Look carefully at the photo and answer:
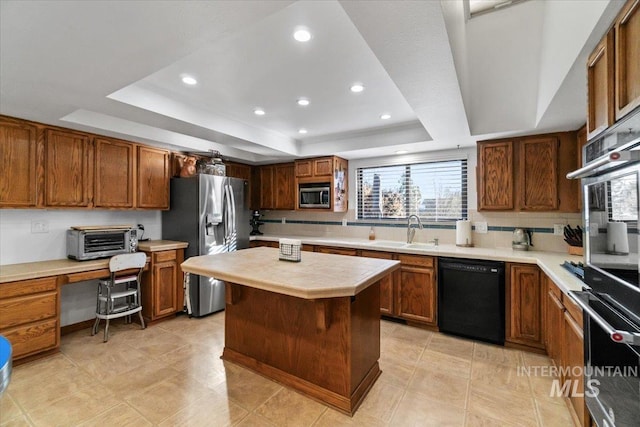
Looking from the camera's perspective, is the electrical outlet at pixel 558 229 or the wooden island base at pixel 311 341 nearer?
the wooden island base at pixel 311 341

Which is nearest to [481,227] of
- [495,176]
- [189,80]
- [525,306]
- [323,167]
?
[495,176]

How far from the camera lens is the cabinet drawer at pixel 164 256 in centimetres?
357

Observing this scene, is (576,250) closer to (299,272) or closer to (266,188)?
(299,272)

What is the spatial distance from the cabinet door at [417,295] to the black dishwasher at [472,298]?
9 cm

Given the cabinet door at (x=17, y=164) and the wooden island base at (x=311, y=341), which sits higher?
the cabinet door at (x=17, y=164)

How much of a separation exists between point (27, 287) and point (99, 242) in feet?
2.46

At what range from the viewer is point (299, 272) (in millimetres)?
2014

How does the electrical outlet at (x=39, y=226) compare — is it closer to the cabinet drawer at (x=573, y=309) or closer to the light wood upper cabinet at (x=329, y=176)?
the light wood upper cabinet at (x=329, y=176)

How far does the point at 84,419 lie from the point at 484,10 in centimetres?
375

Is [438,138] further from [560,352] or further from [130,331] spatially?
[130,331]

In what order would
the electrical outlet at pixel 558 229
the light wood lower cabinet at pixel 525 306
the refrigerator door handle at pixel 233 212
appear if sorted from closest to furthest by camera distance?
the light wood lower cabinet at pixel 525 306 < the electrical outlet at pixel 558 229 < the refrigerator door handle at pixel 233 212

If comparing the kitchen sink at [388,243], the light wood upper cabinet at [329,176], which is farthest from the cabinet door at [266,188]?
the kitchen sink at [388,243]

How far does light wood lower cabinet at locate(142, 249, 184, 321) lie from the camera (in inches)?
139

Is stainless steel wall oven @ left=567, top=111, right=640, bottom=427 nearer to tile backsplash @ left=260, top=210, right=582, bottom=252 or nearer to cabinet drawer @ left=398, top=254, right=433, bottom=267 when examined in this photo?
cabinet drawer @ left=398, top=254, right=433, bottom=267
